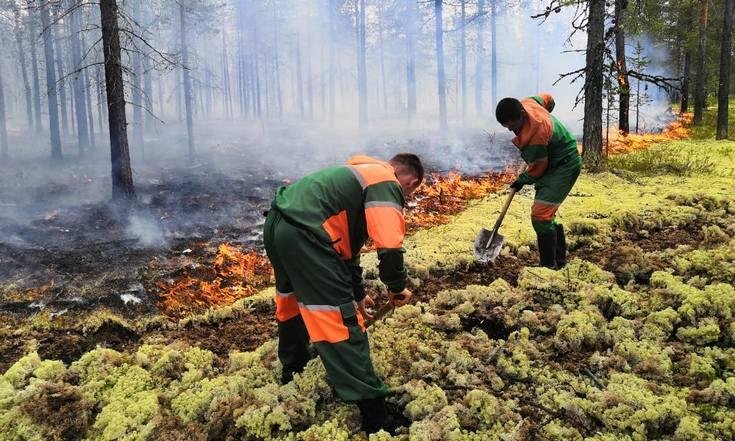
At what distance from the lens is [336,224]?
112 inches

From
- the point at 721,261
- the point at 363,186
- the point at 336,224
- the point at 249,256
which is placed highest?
the point at 363,186

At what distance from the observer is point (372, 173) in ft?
9.18

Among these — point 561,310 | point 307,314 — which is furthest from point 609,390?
point 307,314

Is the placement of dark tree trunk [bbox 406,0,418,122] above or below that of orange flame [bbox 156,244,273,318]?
above

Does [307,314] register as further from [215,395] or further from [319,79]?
[319,79]

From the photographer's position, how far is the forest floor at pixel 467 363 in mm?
2859

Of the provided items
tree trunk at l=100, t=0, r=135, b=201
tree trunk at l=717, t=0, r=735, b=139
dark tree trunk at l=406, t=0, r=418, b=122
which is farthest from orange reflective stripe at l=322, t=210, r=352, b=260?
dark tree trunk at l=406, t=0, r=418, b=122

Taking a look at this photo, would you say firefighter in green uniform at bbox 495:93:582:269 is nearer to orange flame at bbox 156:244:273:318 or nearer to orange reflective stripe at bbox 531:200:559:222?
orange reflective stripe at bbox 531:200:559:222

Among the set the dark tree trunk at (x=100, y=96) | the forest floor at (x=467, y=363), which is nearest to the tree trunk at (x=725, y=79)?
the forest floor at (x=467, y=363)

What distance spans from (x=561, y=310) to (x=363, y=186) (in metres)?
2.26

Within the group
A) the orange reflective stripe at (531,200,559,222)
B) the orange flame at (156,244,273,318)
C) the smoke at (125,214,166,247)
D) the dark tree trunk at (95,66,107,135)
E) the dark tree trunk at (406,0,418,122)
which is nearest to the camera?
the orange reflective stripe at (531,200,559,222)

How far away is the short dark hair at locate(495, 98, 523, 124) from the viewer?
4.55 metres

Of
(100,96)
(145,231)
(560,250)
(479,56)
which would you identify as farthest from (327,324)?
(479,56)

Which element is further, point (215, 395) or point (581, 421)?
point (215, 395)
